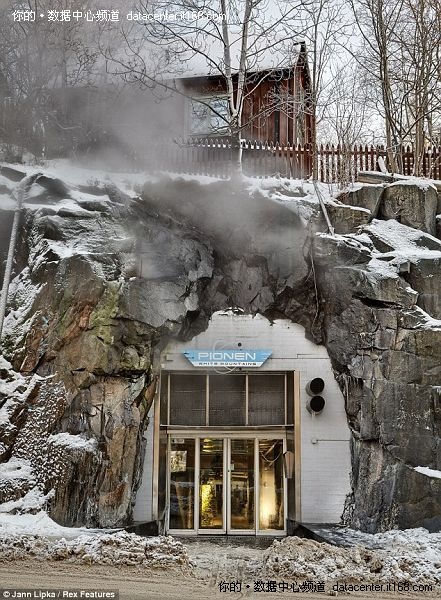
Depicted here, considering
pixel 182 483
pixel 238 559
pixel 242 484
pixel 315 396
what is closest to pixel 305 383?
pixel 315 396

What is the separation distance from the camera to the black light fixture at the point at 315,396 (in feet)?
41.7

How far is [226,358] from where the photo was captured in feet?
42.2

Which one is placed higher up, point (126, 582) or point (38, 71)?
point (38, 71)

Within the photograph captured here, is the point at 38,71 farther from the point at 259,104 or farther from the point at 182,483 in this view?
the point at 182,483

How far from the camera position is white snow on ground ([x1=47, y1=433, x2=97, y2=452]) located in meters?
10.1

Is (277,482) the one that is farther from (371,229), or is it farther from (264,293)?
(371,229)

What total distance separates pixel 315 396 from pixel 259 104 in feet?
28.7

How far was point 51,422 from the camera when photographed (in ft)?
33.7

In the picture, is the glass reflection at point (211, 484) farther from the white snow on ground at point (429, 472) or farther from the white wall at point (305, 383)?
the white snow on ground at point (429, 472)

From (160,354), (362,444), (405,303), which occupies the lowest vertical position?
(362,444)

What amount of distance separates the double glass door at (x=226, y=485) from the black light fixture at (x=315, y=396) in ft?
3.33

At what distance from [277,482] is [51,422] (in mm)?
5100

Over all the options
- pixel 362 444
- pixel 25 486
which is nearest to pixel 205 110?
pixel 362 444

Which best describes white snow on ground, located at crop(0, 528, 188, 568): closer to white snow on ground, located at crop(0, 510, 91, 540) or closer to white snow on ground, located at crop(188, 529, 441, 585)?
white snow on ground, located at crop(0, 510, 91, 540)
